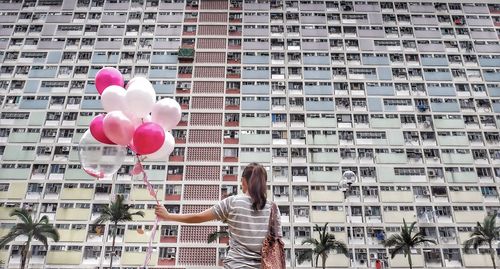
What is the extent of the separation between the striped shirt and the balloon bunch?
2.84 metres

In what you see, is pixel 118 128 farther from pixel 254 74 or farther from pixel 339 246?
pixel 254 74

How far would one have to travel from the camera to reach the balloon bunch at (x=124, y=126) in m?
6.08

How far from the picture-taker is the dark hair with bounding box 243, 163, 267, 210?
3533 millimetres

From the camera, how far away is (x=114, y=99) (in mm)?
6375

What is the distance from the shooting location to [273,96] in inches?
1598

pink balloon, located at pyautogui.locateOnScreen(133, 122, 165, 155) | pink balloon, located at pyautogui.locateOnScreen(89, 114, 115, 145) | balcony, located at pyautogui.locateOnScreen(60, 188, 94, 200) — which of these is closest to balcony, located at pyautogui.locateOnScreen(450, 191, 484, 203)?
balcony, located at pyautogui.locateOnScreen(60, 188, 94, 200)

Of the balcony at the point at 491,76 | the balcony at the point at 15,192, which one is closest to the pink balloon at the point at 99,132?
the balcony at the point at 15,192

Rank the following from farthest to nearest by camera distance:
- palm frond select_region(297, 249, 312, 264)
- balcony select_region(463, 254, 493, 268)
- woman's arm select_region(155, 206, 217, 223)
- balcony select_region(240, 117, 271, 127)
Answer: balcony select_region(240, 117, 271, 127) → balcony select_region(463, 254, 493, 268) → palm frond select_region(297, 249, 312, 264) → woman's arm select_region(155, 206, 217, 223)

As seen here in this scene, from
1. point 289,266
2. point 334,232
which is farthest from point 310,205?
point 289,266

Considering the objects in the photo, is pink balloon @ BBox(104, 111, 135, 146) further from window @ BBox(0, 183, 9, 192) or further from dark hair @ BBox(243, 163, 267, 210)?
window @ BBox(0, 183, 9, 192)

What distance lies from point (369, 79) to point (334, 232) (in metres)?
16.1

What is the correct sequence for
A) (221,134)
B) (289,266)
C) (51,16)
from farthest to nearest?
(51,16) → (221,134) → (289,266)

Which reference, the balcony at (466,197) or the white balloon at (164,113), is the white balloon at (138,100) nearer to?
the white balloon at (164,113)

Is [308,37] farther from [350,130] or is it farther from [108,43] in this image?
[108,43]
